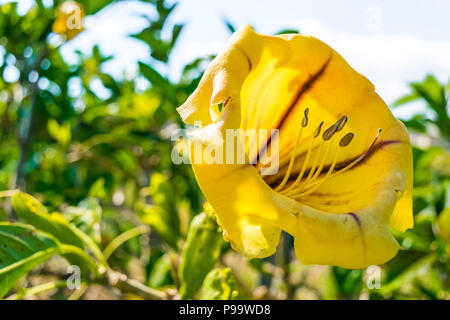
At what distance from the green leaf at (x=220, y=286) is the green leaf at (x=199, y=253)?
2.7 inches

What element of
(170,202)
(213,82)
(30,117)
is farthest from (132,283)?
(30,117)

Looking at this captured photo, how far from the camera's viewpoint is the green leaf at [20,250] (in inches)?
43.3

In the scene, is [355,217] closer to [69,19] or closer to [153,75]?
[153,75]

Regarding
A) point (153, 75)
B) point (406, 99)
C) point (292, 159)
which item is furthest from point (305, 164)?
point (406, 99)

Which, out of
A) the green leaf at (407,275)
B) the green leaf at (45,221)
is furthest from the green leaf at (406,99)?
the green leaf at (45,221)

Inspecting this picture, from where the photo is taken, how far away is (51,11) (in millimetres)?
1936

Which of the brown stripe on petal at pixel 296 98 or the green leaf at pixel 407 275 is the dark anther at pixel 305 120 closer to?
the brown stripe on petal at pixel 296 98

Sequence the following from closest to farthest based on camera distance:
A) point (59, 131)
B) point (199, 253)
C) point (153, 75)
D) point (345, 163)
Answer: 1. point (345, 163)
2. point (199, 253)
3. point (153, 75)
4. point (59, 131)

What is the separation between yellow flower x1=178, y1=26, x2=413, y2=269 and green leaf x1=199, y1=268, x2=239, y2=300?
0.27m

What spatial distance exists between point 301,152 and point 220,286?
14.8 inches

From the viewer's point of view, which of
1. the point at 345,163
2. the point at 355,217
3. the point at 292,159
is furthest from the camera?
the point at 345,163

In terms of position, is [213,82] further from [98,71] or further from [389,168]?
[98,71]

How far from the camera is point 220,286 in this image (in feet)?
3.53
